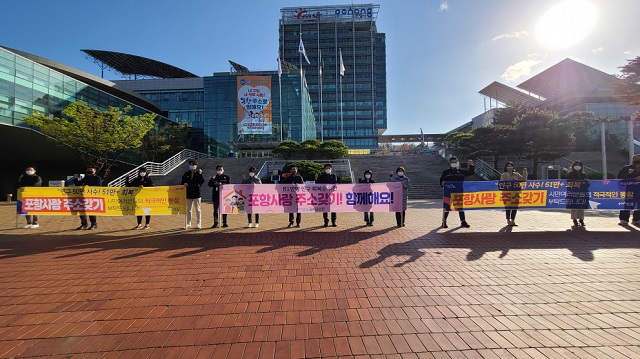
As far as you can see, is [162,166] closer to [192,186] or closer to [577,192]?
[192,186]

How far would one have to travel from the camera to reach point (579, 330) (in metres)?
2.71

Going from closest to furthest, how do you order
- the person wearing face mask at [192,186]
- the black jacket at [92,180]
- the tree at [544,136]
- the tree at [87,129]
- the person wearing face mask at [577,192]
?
1. the person wearing face mask at [577,192]
2. the person wearing face mask at [192,186]
3. the black jacket at [92,180]
4. the tree at [87,129]
5. the tree at [544,136]

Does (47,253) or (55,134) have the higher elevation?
(55,134)

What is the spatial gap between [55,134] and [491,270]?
27513mm

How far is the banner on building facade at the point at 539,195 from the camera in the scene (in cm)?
784

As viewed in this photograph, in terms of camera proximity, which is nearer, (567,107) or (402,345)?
(402,345)

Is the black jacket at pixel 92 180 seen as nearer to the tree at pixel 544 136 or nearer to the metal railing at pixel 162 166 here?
the metal railing at pixel 162 166

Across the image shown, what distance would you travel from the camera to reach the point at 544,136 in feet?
70.3

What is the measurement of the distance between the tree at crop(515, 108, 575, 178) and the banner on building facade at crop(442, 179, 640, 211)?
53.1 ft

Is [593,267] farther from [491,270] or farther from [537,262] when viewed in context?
[491,270]

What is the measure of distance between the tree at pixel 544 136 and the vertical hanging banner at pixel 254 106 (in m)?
28.8

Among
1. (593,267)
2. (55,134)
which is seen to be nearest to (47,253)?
(593,267)

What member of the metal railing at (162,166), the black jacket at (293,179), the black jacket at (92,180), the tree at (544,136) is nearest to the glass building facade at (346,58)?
the metal railing at (162,166)

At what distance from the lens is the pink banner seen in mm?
8039
